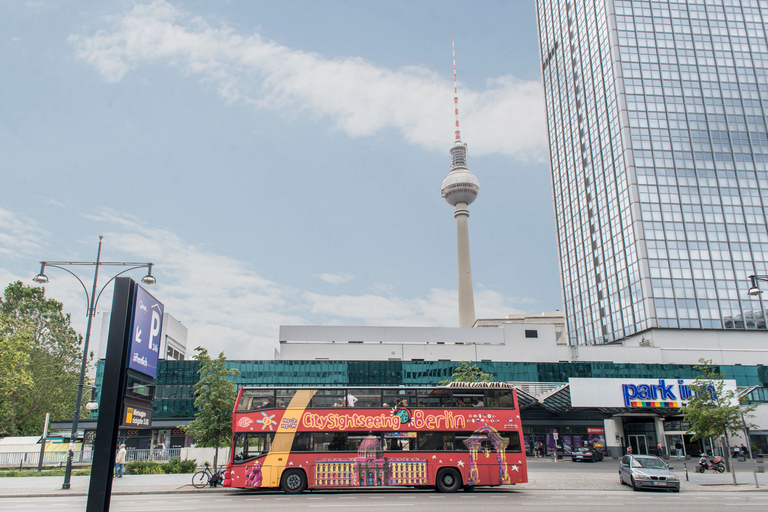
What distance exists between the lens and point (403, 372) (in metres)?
69.2

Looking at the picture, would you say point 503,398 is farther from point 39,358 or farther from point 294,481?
point 39,358

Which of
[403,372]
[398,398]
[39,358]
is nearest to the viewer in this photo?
[398,398]

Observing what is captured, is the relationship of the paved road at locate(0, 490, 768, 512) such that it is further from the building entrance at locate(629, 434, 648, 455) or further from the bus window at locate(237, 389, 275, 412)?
the building entrance at locate(629, 434, 648, 455)

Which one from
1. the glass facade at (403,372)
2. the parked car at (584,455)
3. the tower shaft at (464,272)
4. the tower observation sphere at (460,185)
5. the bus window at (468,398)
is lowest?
the parked car at (584,455)

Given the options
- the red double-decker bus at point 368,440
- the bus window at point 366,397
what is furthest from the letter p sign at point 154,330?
the bus window at point 366,397

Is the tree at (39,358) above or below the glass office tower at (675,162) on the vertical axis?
below

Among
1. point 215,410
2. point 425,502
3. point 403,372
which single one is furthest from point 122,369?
point 403,372

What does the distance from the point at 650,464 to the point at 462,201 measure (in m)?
107

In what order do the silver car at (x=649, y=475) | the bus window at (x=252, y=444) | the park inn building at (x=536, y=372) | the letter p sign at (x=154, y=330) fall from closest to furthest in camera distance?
the letter p sign at (x=154, y=330) → the bus window at (x=252, y=444) → the silver car at (x=649, y=475) → the park inn building at (x=536, y=372)

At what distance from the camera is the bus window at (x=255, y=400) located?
877 inches

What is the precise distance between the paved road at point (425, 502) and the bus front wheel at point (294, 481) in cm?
42

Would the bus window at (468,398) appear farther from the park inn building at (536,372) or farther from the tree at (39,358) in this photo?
the tree at (39,358)

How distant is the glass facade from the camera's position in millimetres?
68125

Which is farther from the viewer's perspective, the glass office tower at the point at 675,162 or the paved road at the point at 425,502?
the glass office tower at the point at 675,162
